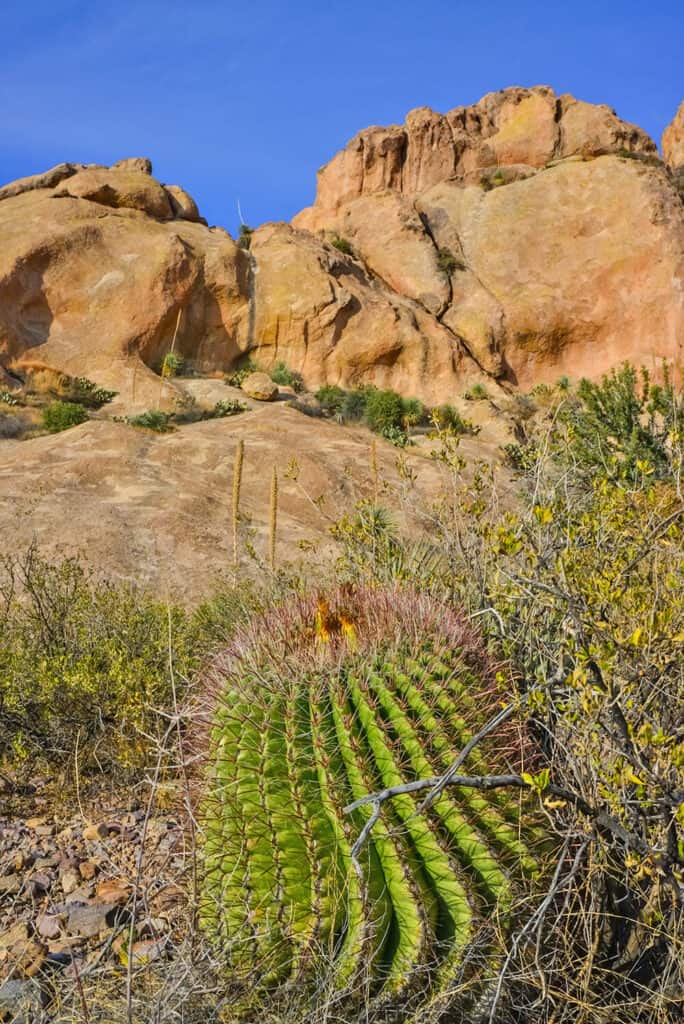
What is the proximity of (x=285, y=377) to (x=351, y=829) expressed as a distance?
81.5ft

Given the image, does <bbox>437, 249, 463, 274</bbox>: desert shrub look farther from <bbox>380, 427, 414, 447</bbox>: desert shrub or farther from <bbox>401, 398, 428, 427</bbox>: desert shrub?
<bbox>380, 427, 414, 447</bbox>: desert shrub

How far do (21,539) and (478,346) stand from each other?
22769mm

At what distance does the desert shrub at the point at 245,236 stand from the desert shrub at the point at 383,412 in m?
9.03

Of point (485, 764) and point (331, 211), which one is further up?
point (331, 211)

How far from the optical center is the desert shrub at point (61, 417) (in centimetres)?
1945

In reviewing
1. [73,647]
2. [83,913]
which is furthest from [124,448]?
[83,913]

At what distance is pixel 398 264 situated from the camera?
106 ft

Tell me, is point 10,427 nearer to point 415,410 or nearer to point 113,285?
point 113,285

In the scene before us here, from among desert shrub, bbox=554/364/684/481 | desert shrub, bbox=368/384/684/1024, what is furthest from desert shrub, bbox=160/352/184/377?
desert shrub, bbox=368/384/684/1024

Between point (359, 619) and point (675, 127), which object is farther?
point (675, 127)

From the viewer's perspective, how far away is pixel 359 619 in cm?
312

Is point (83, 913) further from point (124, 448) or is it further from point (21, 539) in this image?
point (124, 448)

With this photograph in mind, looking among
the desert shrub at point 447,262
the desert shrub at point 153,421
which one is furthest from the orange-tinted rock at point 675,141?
the desert shrub at point 153,421

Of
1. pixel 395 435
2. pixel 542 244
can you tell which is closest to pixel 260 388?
pixel 395 435
